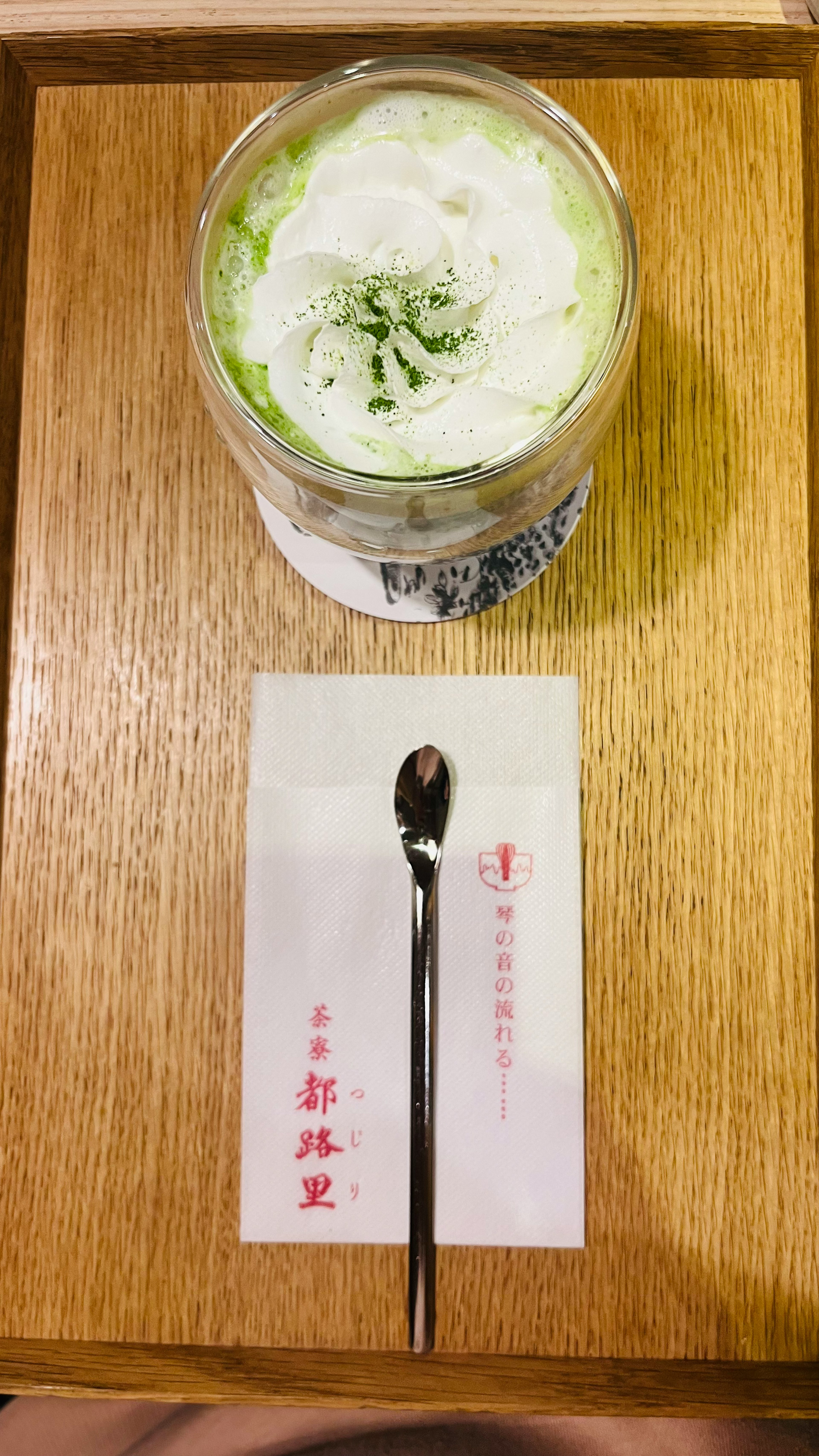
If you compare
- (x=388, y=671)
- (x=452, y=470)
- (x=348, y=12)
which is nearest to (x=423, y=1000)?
(x=388, y=671)

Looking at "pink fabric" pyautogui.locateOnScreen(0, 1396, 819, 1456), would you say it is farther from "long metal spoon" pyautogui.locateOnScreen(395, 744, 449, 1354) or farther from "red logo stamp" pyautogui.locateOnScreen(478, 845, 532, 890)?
"red logo stamp" pyautogui.locateOnScreen(478, 845, 532, 890)

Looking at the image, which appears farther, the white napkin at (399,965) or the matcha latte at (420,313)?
the white napkin at (399,965)

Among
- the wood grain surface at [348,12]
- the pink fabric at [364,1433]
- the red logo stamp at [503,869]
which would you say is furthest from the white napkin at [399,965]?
the wood grain surface at [348,12]

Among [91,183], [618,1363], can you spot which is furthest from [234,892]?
[91,183]

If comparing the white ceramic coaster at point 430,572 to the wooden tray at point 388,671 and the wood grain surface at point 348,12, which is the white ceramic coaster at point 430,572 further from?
the wood grain surface at point 348,12

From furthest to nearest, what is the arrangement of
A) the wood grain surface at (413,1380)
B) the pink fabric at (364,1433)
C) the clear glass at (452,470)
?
the pink fabric at (364,1433) → the wood grain surface at (413,1380) → the clear glass at (452,470)
